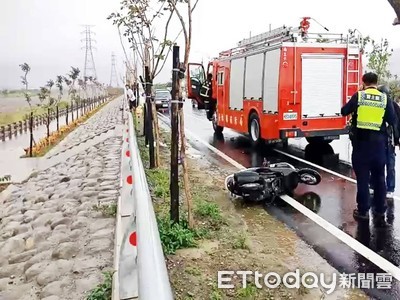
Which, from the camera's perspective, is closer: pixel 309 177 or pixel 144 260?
pixel 144 260

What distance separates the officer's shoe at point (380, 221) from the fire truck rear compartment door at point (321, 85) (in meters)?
5.23

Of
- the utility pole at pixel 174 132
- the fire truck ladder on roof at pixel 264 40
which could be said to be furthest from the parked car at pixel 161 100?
the utility pole at pixel 174 132

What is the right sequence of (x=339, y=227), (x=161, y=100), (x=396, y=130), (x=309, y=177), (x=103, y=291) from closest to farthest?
(x=103, y=291), (x=339, y=227), (x=396, y=130), (x=309, y=177), (x=161, y=100)

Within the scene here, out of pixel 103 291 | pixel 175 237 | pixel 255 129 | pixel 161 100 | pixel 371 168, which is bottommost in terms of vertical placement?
pixel 103 291

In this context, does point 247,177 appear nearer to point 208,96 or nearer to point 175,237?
point 175,237

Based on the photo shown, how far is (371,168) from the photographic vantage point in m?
5.79

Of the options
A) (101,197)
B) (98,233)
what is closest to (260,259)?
(98,233)

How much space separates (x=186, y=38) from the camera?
4926 mm

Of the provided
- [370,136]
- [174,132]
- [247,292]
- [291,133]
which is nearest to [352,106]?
[370,136]

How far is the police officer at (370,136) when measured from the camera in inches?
223

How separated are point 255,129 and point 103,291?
9.14m

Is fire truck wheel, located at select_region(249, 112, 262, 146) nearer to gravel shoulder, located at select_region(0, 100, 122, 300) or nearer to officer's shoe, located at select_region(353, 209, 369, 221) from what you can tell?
gravel shoulder, located at select_region(0, 100, 122, 300)

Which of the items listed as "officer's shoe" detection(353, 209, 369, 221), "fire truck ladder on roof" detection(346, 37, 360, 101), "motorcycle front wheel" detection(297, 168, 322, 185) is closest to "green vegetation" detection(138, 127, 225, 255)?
"motorcycle front wheel" detection(297, 168, 322, 185)

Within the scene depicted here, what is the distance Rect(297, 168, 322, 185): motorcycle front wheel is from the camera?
736 cm
